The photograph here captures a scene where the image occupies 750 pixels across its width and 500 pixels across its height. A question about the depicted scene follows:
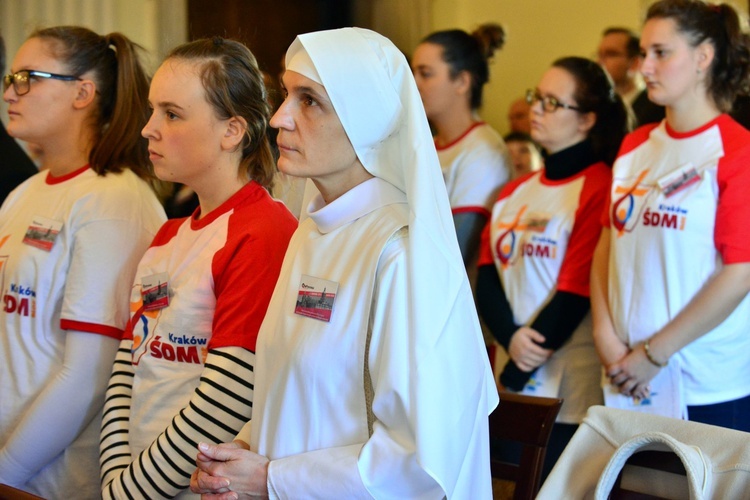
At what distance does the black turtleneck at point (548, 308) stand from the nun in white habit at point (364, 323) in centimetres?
125

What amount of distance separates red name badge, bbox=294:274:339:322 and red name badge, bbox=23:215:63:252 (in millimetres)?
908

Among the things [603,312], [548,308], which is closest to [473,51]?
[548,308]

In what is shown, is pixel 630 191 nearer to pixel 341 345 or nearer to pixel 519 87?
pixel 341 345

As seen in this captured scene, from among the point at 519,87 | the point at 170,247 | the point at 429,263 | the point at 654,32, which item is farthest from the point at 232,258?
the point at 519,87

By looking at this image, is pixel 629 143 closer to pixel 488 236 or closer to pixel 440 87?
pixel 488 236

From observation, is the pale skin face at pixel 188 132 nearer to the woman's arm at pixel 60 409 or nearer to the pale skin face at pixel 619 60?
the woman's arm at pixel 60 409

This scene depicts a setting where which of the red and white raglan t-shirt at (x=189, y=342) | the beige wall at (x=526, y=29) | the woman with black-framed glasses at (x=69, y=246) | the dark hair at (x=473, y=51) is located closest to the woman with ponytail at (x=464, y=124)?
the dark hair at (x=473, y=51)

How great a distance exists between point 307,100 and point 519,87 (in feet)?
14.8

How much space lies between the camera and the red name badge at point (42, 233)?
2207 millimetres

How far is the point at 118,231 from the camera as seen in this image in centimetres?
220

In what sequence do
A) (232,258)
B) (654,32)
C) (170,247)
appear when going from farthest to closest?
1. (654,32)
2. (170,247)
3. (232,258)

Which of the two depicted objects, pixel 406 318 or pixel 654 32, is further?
pixel 654 32

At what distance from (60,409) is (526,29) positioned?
4.50 meters

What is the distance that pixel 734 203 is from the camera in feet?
7.96
